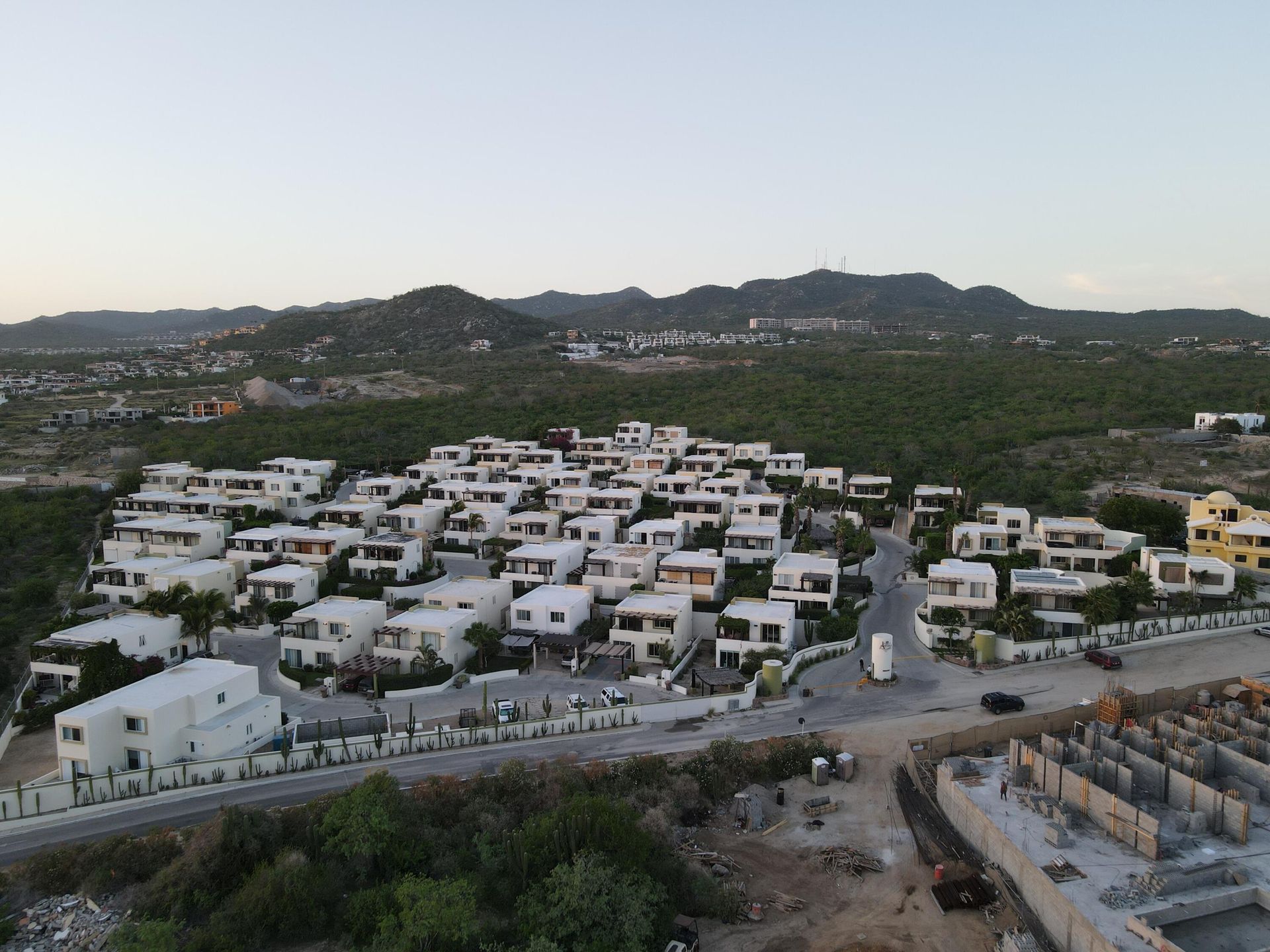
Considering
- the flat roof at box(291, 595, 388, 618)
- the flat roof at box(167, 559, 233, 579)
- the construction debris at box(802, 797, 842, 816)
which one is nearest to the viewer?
the construction debris at box(802, 797, 842, 816)

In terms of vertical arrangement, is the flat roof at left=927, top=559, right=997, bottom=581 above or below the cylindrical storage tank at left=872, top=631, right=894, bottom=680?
above

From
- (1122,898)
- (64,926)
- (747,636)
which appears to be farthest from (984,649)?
(64,926)

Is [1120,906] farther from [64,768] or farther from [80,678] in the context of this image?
[80,678]

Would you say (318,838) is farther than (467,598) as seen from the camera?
No

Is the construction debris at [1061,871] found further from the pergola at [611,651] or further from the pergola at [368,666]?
the pergola at [368,666]

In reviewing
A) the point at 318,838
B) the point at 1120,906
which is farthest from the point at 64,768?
the point at 1120,906

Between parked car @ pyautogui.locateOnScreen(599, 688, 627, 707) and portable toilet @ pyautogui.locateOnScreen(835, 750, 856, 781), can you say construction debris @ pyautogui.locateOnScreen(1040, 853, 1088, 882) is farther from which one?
parked car @ pyautogui.locateOnScreen(599, 688, 627, 707)

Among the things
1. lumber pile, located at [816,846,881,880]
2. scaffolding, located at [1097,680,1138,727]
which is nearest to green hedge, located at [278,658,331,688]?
lumber pile, located at [816,846,881,880]
